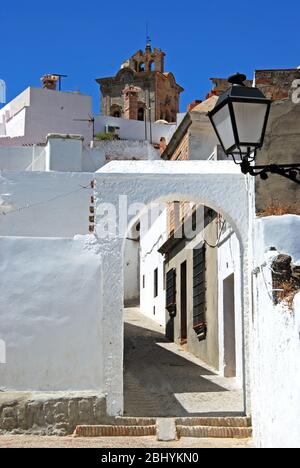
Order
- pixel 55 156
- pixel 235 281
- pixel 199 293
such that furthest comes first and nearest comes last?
1. pixel 55 156
2. pixel 199 293
3. pixel 235 281

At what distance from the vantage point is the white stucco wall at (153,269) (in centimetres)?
2125

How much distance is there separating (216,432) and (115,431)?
1.31m

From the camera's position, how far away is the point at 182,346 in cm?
1711

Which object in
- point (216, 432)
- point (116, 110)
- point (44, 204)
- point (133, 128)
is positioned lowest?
point (216, 432)

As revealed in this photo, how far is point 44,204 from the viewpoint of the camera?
14203mm

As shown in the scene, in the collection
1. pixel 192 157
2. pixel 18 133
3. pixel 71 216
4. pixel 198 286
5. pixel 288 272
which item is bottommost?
pixel 288 272

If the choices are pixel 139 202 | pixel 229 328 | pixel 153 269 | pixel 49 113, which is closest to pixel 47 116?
pixel 49 113

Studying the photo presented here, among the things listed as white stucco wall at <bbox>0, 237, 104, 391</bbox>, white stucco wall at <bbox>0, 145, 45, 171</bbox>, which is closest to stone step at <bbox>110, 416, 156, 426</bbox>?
white stucco wall at <bbox>0, 237, 104, 391</bbox>

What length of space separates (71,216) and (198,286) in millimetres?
3362

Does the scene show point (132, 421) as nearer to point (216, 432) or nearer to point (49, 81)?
point (216, 432)

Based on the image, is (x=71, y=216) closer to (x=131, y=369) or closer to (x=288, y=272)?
(x=131, y=369)

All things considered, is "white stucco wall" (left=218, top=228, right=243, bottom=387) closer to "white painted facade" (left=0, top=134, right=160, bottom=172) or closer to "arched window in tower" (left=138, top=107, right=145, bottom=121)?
"white painted facade" (left=0, top=134, right=160, bottom=172)

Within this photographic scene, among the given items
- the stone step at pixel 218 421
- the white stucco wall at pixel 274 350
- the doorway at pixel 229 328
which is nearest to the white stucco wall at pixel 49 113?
the doorway at pixel 229 328
